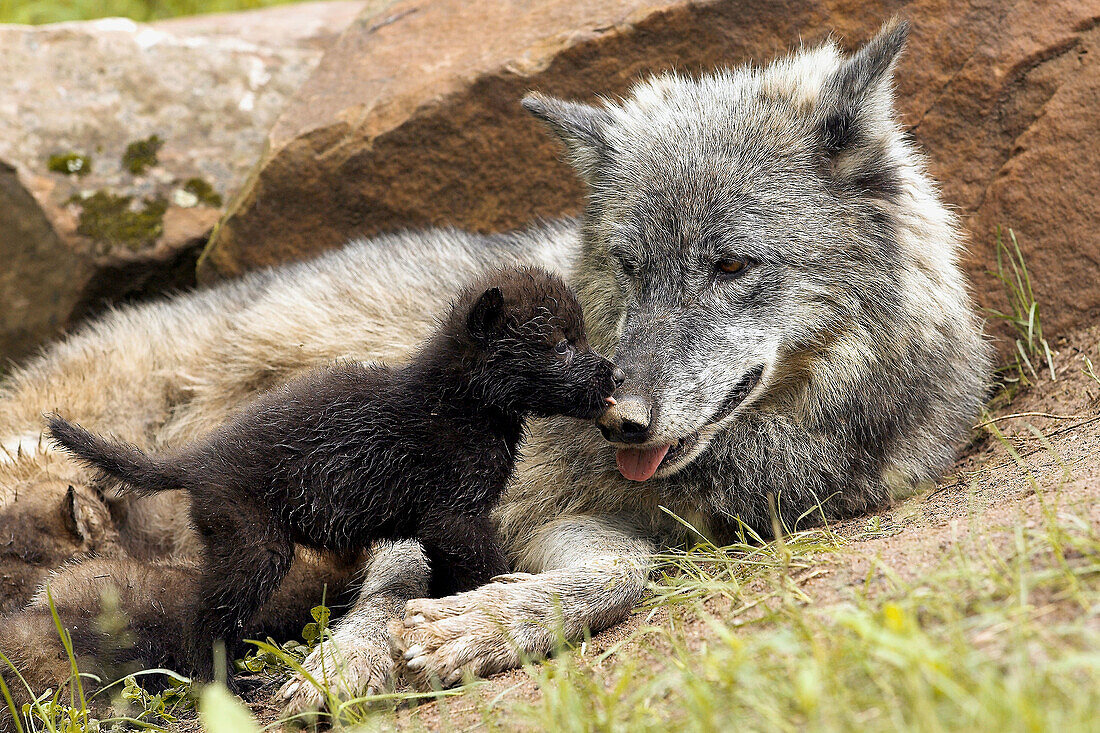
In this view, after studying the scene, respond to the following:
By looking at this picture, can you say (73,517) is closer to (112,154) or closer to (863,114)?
(112,154)

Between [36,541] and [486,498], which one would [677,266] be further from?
[36,541]

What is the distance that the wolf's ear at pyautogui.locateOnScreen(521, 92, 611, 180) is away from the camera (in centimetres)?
400

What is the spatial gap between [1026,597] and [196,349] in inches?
167

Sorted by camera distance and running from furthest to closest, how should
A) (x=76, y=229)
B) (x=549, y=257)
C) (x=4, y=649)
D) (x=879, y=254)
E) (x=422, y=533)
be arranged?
(x=76, y=229)
(x=549, y=257)
(x=879, y=254)
(x=4, y=649)
(x=422, y=533)

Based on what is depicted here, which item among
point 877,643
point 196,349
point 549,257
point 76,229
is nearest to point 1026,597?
point 877,643

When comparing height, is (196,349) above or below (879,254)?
below

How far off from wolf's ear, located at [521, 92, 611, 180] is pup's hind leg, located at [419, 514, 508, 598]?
1.62 metres

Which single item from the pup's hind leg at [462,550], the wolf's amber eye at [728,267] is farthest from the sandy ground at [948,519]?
the wolf's amber eye at [728,267]

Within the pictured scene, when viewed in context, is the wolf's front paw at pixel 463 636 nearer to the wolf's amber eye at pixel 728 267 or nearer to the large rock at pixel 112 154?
the wolf's amber eye at pixel 728 267

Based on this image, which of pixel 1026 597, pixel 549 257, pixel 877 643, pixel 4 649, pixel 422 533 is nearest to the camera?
pixel 877 643

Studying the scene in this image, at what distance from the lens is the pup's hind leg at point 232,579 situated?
297 centimetres

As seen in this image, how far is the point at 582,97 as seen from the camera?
16.9 ft

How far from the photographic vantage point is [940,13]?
4742mm

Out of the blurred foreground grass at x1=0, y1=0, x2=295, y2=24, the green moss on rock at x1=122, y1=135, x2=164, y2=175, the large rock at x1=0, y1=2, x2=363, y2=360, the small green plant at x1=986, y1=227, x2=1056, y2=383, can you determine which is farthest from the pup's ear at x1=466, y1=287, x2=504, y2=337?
the blurred foreground grass at x1=0, y1=0, x2=295, y2=24
